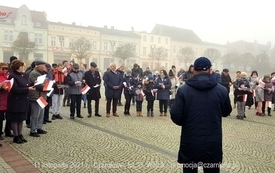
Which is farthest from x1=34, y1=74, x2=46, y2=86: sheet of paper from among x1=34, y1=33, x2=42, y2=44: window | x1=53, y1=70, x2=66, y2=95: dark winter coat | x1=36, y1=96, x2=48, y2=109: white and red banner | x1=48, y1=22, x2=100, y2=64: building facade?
x1=34, y1=33, x2=42, y2=44: window

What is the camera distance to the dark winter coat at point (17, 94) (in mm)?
6590

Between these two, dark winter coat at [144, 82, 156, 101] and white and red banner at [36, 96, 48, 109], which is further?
dark winter coat at [144, 82, 156, 101]

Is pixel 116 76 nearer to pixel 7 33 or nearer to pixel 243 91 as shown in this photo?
pixel 243 91

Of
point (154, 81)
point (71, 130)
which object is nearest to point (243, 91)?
point (154, 81)

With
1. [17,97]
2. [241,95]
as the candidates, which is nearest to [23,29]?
[241,95]

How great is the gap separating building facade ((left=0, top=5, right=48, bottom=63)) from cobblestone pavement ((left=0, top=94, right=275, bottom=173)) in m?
46.7

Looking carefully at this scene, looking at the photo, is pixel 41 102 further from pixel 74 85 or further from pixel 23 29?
pixel 23 29

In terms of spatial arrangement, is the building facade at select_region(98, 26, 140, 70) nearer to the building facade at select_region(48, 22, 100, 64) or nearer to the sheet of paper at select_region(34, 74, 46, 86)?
the building facade at select_region(48, 22, 100, 64)

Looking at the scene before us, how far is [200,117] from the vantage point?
3.44 metres

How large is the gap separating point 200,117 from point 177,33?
88.9m

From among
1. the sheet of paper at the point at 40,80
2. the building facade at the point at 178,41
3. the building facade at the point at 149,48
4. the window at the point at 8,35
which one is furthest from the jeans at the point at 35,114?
the building facade at the point at 178,41

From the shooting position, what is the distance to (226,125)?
10.3 meters

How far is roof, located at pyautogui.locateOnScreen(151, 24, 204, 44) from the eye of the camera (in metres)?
87.0

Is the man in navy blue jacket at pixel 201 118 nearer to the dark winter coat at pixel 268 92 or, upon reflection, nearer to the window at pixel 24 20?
the dark winter coat at pixel 268 92
